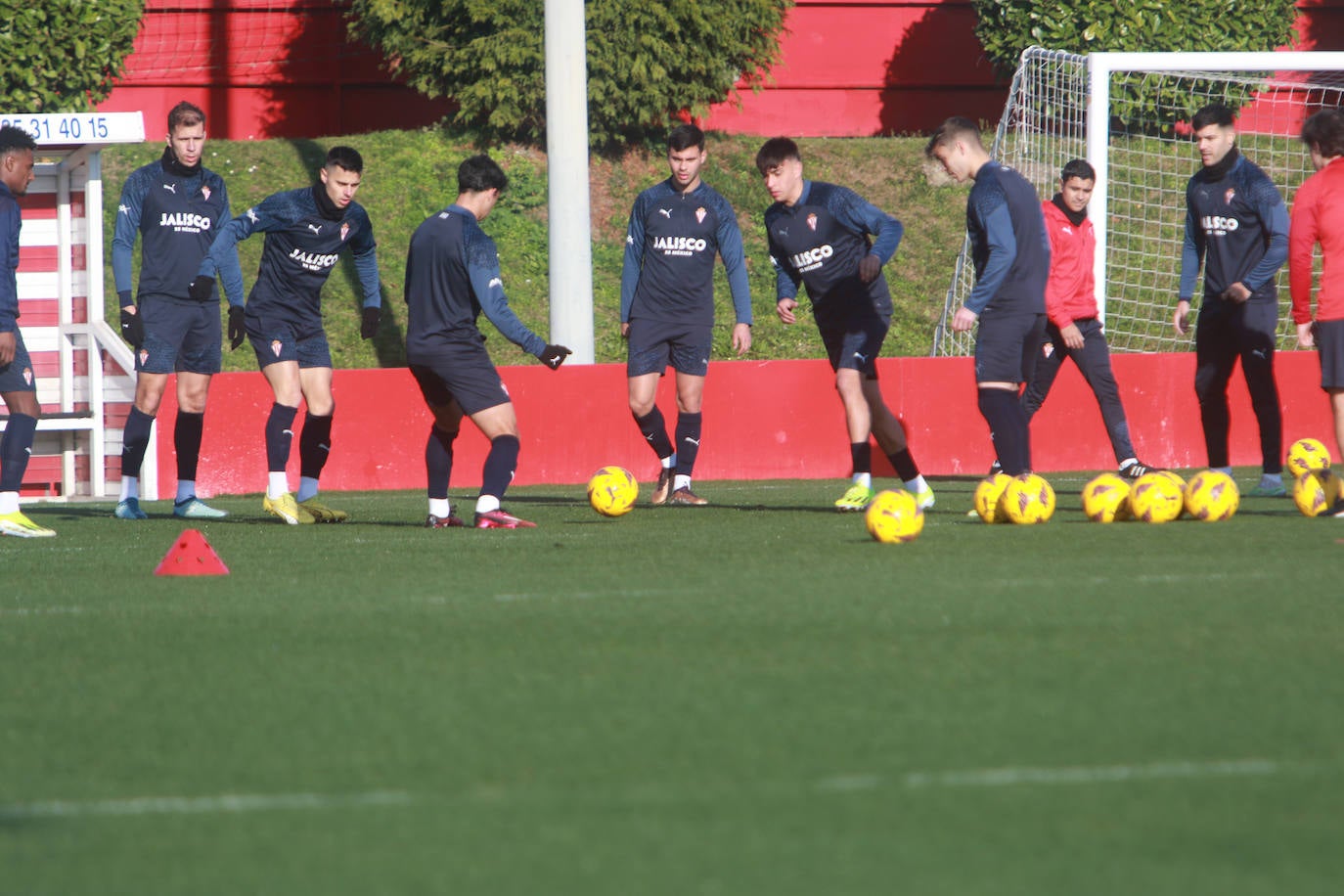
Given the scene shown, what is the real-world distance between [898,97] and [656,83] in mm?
5661

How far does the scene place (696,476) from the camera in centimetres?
1418

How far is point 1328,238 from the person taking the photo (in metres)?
9.06

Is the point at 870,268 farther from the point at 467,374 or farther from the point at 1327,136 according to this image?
the point at 1327,136

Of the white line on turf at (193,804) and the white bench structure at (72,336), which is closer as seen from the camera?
the white line on turf at (193,804)

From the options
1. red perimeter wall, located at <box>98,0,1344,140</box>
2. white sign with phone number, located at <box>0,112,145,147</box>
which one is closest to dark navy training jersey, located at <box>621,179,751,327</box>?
white sign with phone number, located at <box>0,112,145,147</box>

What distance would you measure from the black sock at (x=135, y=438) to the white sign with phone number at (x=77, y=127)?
2.93m

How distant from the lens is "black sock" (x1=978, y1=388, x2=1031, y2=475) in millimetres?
9523

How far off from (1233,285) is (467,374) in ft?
15.7

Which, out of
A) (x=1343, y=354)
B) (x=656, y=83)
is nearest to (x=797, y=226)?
(x=1343, y=354)

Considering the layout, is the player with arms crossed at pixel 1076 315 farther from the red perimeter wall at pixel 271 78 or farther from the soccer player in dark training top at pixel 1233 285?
the red perimeter wall at pixel 271 78

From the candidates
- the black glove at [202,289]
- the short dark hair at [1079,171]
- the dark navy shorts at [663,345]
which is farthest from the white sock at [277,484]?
the short dark hair at [1079,171]

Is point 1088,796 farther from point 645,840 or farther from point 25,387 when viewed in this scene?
point 25,387

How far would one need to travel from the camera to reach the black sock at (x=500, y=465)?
939 centimetres

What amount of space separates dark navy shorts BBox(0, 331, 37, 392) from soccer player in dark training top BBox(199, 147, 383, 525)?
1.22 metres
